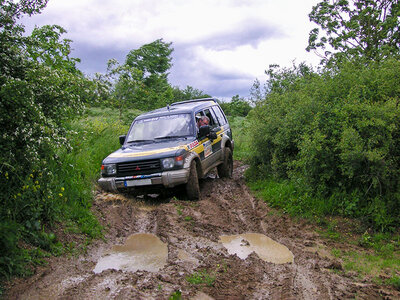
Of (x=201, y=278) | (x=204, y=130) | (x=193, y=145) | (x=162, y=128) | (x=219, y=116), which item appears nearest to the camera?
(x=201, y=278)

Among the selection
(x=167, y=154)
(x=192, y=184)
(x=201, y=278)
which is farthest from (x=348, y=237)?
(x=167, y=154)

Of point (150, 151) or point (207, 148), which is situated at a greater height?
point (150, 151)

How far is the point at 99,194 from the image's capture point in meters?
7.88

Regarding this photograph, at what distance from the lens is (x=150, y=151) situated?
7395 millimetres

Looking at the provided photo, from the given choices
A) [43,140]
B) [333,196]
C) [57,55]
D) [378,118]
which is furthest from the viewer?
[333,196]

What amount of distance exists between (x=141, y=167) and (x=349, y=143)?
3.87 meters

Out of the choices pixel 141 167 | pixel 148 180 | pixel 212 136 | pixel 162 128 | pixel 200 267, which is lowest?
pixel 200 267

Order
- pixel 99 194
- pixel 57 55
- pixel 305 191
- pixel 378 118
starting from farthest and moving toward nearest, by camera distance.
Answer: pixel 99 194
pixel 305 191
pixel 378 118
pixel 57 55

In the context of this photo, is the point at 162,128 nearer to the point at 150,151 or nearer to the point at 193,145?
the point at 193,145

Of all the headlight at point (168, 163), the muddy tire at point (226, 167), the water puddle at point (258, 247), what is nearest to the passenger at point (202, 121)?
the muddy tire at point (226, 167)

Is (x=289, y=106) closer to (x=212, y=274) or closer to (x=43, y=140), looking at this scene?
(x=212, y=274)

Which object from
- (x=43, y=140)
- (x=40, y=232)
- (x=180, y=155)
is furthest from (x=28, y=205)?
(x=180, y=155)

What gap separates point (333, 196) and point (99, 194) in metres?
4.78

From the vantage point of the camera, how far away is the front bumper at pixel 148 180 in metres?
7.05
